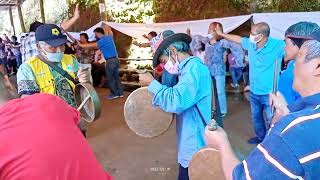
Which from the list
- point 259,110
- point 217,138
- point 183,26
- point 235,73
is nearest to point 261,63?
point 259,110

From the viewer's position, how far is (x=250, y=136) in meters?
5.54

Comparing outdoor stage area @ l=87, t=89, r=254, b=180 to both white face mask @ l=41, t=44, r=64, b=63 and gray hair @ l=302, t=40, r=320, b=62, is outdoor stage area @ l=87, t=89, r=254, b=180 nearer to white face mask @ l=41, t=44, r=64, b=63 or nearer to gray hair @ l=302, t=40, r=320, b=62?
white face mask @ l=41, t=44, r=64, b=63

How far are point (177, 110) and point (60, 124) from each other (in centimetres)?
123

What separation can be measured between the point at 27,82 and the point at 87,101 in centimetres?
53

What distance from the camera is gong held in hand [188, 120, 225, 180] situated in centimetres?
226

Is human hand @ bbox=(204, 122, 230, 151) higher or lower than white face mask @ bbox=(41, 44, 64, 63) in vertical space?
lower

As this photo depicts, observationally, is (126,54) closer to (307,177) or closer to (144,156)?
(144,156)

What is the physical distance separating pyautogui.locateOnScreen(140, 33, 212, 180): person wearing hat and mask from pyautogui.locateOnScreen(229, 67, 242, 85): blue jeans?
5530 millimetres

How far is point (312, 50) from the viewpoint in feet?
4.44

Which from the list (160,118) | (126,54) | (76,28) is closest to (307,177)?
(160,118)

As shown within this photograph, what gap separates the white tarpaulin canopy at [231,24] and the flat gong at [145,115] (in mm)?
4689

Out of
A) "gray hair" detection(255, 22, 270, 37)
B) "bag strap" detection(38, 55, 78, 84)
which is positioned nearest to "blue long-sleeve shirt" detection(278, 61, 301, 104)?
"gray hair" detection(255, 22, 270, 37)

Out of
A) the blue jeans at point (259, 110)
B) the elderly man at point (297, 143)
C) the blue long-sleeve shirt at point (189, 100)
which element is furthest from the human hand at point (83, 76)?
the blue jeans at point (259, 110)

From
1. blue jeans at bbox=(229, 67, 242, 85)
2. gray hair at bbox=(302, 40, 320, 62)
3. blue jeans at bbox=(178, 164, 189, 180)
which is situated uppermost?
gray hair at bbox=(302, 40, 320, 62)
